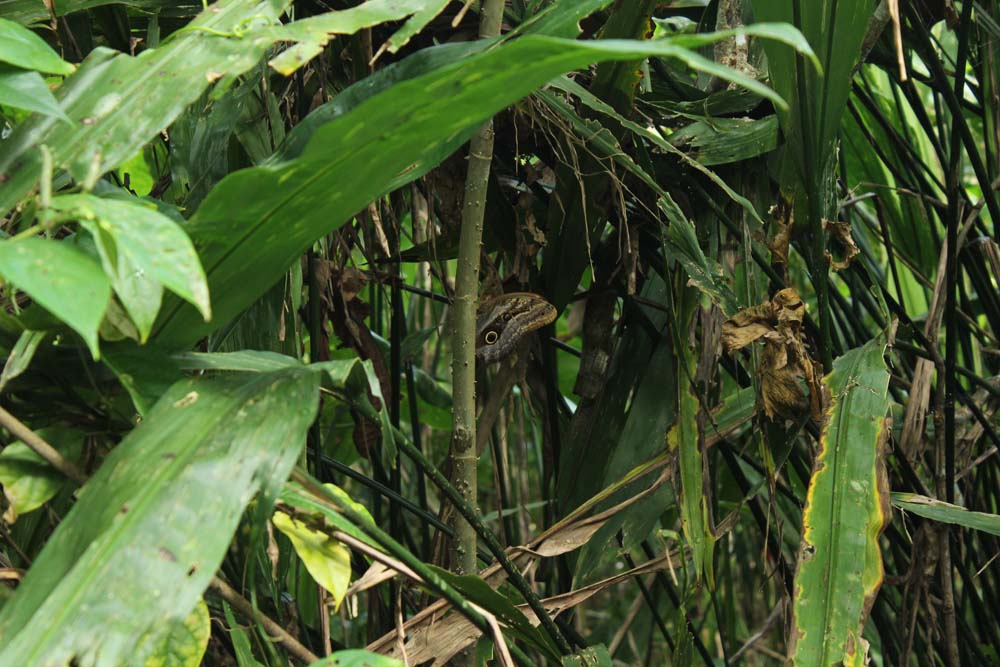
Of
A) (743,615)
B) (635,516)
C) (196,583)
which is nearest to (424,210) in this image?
(635,516)

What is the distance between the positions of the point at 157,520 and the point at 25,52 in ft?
0.74

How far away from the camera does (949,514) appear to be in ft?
2.24

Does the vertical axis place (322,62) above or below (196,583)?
above

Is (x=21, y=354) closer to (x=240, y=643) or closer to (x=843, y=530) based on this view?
(x=240, y=643)

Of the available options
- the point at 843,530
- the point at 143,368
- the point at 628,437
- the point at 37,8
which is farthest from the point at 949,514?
the point at 37,8

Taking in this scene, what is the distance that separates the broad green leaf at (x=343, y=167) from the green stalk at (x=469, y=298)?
0.18m

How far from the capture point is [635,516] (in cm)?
76

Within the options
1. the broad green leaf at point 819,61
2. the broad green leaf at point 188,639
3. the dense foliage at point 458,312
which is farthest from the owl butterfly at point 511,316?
the broad green leaf at point 188,639

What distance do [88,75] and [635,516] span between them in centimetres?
52

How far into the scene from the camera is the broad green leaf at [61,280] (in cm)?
32

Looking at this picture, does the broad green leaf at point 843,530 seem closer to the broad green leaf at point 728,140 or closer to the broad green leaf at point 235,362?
the broad green leaf at point 728,140

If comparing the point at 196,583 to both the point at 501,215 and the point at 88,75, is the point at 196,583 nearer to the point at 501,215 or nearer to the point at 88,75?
the point at 88,75

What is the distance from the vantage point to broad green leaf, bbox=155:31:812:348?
373mm

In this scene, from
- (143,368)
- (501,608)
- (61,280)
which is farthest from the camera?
(501,608)
